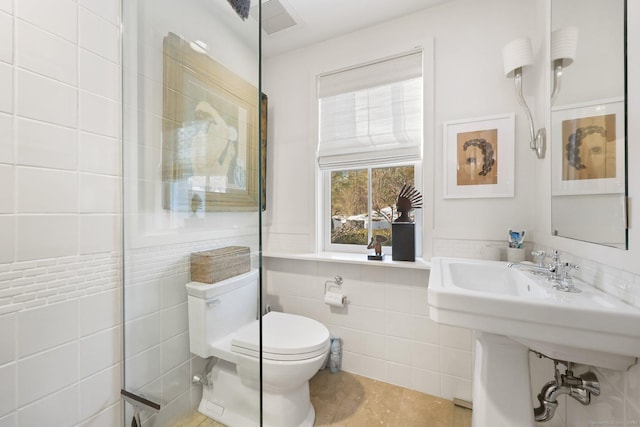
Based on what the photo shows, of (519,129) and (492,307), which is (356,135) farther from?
(492,307)

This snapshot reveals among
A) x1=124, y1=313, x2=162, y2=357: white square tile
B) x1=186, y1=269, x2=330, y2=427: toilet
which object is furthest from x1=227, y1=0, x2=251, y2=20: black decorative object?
x1=124, y1=313, x2=162, y2=357: white square tile

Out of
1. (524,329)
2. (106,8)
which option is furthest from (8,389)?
(524,329)

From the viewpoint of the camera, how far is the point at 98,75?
34.0 inches

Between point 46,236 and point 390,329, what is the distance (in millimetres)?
1658

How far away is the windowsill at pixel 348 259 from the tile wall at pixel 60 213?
3.53ft

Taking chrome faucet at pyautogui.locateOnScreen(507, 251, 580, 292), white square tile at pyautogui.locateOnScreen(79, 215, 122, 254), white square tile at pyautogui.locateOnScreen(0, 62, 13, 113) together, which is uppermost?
white square tile at pyautogui.locateOnScreen(0, 62, 13, 113)

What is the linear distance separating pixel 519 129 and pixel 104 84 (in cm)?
190

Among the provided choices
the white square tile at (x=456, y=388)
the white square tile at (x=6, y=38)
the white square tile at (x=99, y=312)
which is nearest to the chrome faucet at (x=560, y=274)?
the white square tile at (x=456, y=388)

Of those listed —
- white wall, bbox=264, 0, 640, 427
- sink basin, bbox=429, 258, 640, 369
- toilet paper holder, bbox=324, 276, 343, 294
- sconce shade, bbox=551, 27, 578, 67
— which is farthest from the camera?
toilet paper holder, bbox=324, 276, 343, 294

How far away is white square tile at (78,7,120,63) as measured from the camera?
0.82 meters

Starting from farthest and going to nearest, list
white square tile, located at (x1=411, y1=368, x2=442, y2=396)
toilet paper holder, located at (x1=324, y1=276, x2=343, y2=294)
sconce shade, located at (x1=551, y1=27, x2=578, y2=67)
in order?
toilet paper holder, located at (x1=324, y1=276, x2=343, y2=294)
white square tile, located at (x1=411, y1=368, x2=442, y2=396)
sconce shade, located at (x1=551, y1=27, x2=578, y2=67)

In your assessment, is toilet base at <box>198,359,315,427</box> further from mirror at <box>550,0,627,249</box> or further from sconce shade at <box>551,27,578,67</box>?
sconce shade at <box>551,27,578,67</box>

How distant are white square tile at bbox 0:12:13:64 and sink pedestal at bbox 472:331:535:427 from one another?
1.64m

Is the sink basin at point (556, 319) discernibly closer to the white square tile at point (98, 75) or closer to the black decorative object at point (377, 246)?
the black decorative object at point (377, 246)
